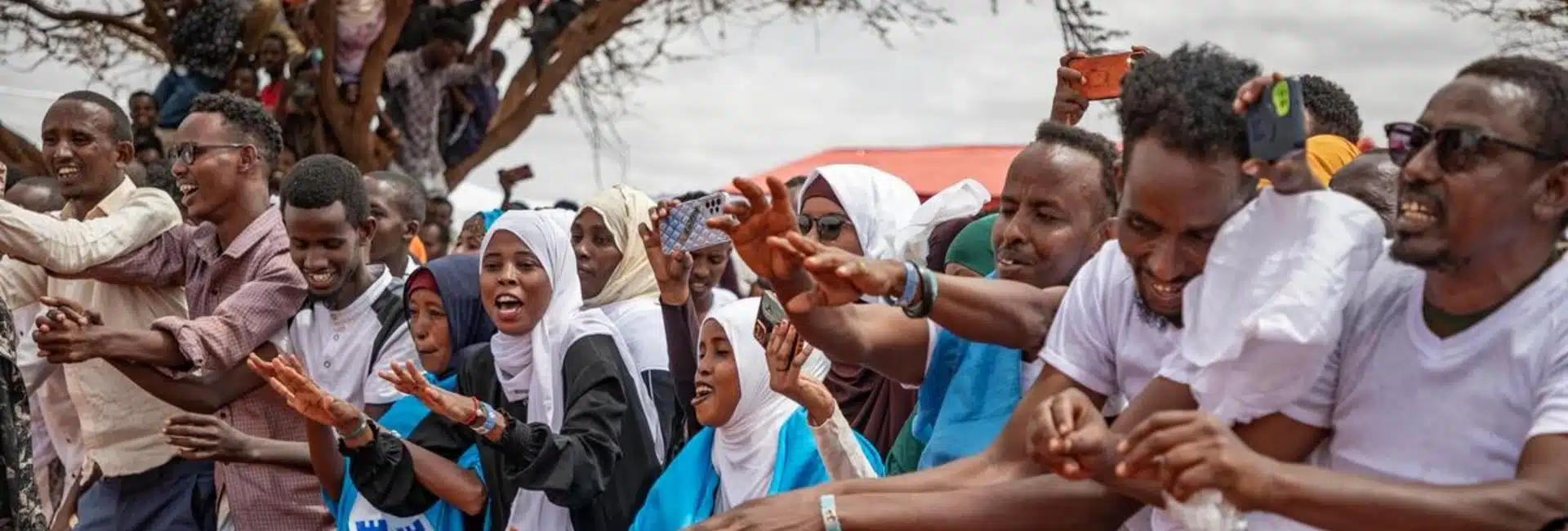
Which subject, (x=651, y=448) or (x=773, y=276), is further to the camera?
(x=651, y=448)

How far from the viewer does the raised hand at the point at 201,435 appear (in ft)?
16.6

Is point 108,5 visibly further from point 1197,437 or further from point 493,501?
point 1197,437

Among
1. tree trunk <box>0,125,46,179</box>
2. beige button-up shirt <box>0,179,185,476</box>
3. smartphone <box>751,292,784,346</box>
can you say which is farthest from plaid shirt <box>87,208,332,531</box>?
tree trunk <box>0,125,46,179</box>

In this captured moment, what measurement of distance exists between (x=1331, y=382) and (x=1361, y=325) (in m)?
0.10

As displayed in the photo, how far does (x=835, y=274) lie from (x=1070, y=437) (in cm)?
56

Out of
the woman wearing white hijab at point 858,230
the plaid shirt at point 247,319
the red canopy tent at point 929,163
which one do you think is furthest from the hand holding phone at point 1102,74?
the red canopy tent at point 929,163

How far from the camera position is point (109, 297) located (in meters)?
5.87

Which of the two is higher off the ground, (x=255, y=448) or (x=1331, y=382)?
(x=1331, y=382)

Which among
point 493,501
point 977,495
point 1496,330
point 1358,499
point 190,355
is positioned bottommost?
point 493,501

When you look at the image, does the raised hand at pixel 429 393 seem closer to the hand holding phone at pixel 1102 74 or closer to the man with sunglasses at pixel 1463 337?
the hand holding phone at pixel 1102 74

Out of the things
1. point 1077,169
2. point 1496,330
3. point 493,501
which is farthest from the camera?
point 493,501

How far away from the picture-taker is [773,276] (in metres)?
3.23

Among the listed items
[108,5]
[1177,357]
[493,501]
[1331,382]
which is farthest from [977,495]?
[108,5]

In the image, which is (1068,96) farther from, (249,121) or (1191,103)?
(249,121)
